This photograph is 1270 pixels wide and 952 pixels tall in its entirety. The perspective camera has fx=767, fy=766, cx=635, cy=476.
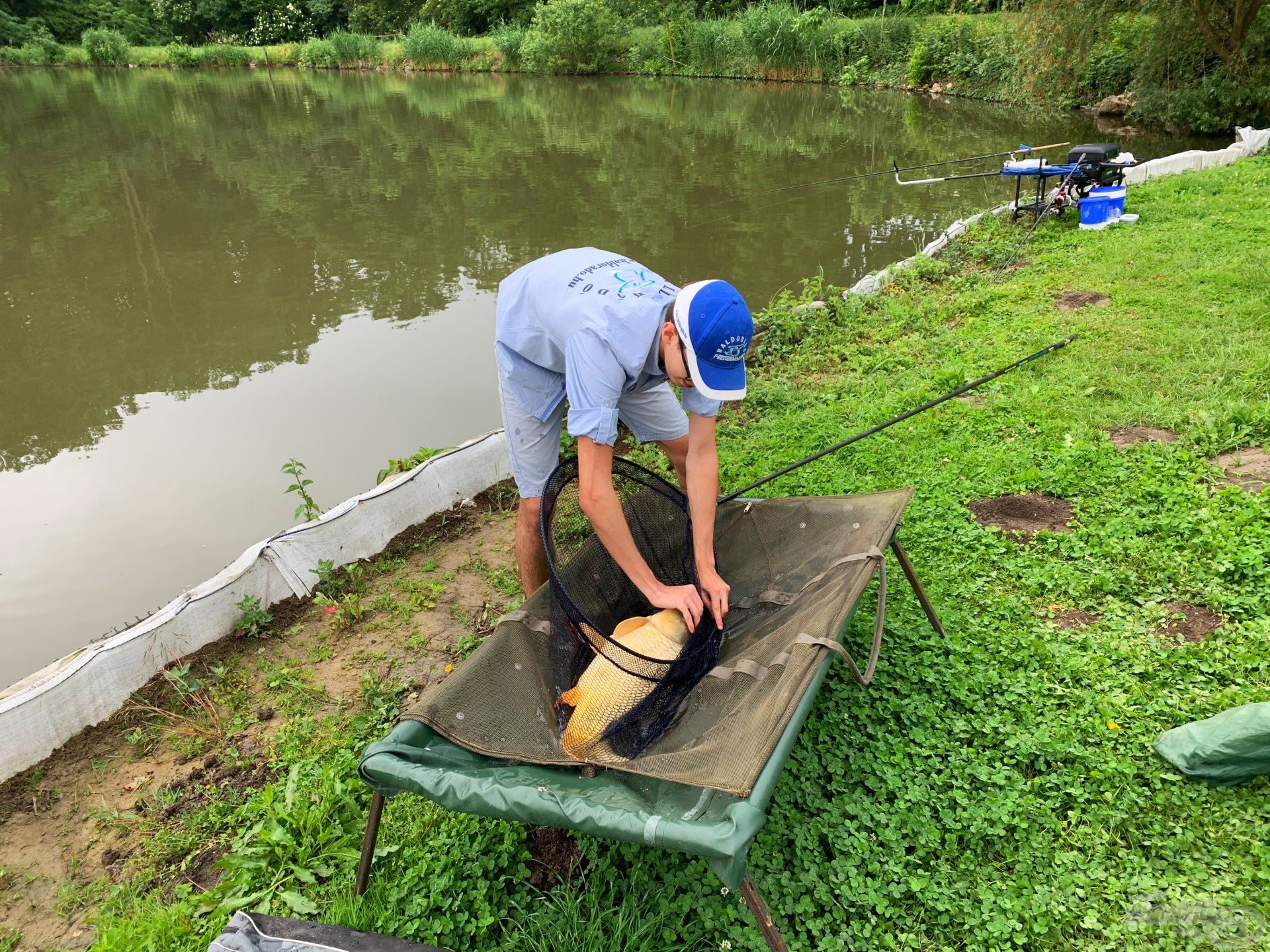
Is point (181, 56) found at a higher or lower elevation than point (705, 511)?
higher

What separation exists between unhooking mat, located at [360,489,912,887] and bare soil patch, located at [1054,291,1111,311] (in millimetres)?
3820

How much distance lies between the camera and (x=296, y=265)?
8133 millimetres

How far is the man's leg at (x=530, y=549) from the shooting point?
266 centimetres

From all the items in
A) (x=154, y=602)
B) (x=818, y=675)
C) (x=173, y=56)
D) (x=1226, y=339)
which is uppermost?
(x=173, y=56)

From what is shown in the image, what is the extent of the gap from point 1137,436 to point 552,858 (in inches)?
132

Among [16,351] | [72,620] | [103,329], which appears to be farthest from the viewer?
[103,329]

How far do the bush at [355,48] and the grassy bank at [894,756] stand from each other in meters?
34.6

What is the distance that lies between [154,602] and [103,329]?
405cm

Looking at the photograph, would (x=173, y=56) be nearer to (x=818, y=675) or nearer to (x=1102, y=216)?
(x=1102, y=216)

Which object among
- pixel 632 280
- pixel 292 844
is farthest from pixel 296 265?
pixel 292 844

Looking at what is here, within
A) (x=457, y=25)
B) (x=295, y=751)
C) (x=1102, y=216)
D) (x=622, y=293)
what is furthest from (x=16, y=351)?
(x=457, y=25)

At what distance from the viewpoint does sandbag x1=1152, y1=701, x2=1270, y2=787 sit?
6.51ft

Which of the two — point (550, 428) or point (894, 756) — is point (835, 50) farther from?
point (894, 756)

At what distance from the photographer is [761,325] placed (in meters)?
5.61
